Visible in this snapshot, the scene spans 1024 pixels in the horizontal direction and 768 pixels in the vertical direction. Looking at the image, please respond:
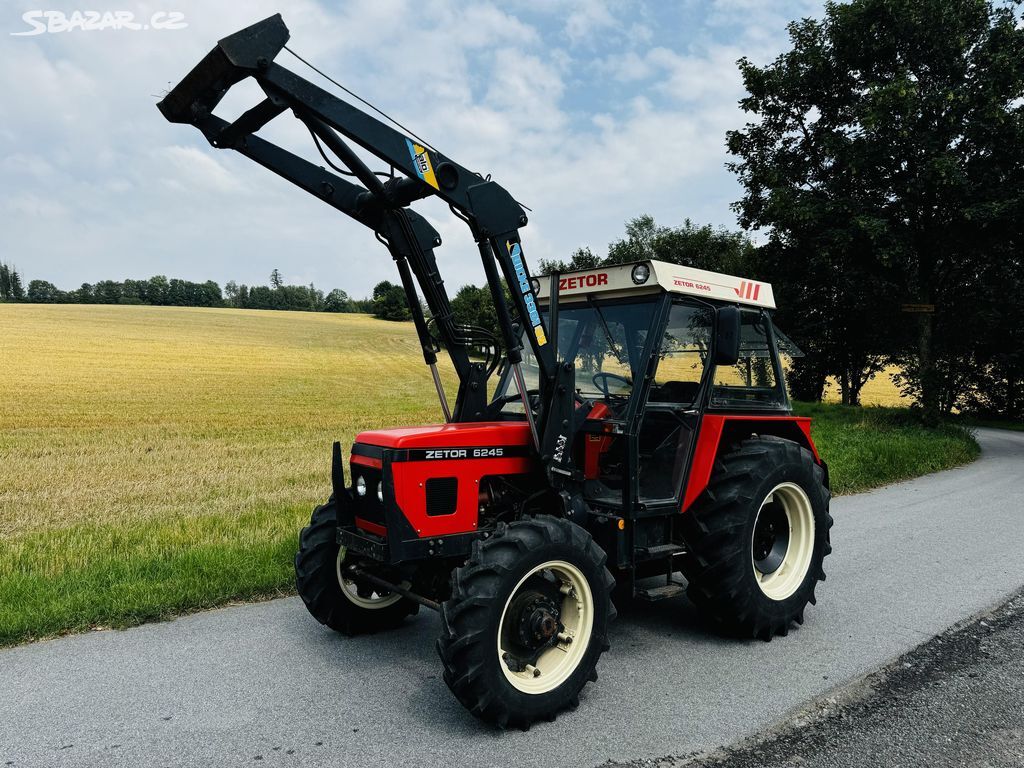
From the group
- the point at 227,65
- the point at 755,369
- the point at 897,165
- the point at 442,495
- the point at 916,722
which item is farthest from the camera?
the point at 897,165

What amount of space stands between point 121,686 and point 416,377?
80.0 ft

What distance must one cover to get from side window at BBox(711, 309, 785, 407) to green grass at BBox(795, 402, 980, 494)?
548 cm

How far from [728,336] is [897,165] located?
52.7 ft

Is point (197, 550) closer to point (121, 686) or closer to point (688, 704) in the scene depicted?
point (121, 686)

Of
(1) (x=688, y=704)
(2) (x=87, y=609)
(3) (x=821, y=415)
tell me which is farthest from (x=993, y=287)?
(2) (x=87, y=609)

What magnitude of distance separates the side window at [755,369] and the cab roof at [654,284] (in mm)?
151

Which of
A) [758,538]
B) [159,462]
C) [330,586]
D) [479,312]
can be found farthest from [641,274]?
[159,462]

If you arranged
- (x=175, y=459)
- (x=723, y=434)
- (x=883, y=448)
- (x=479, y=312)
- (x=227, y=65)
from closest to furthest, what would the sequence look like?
(x=227, y=65) → (x=723, y=434) → (x=175, y=459) → (x=883, y=448) → (x=479, y=312)

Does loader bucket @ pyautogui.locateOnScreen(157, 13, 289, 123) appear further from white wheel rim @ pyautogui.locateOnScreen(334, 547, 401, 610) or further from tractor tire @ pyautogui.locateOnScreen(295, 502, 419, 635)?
white wheel rim @ pyautogui.locateOnScreen(334, 547, 401, 610)

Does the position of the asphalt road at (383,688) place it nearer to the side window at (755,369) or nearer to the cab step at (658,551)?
the cab step at (658,551)

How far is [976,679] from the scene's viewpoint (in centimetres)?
410

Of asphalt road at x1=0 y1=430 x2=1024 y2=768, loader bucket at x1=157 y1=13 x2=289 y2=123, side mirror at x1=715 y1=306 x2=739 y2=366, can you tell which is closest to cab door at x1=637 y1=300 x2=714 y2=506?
side mirror at x1=715 y1=306 x2=739 y2=366

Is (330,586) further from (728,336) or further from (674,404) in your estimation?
(728,336)

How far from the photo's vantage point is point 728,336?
437cm
